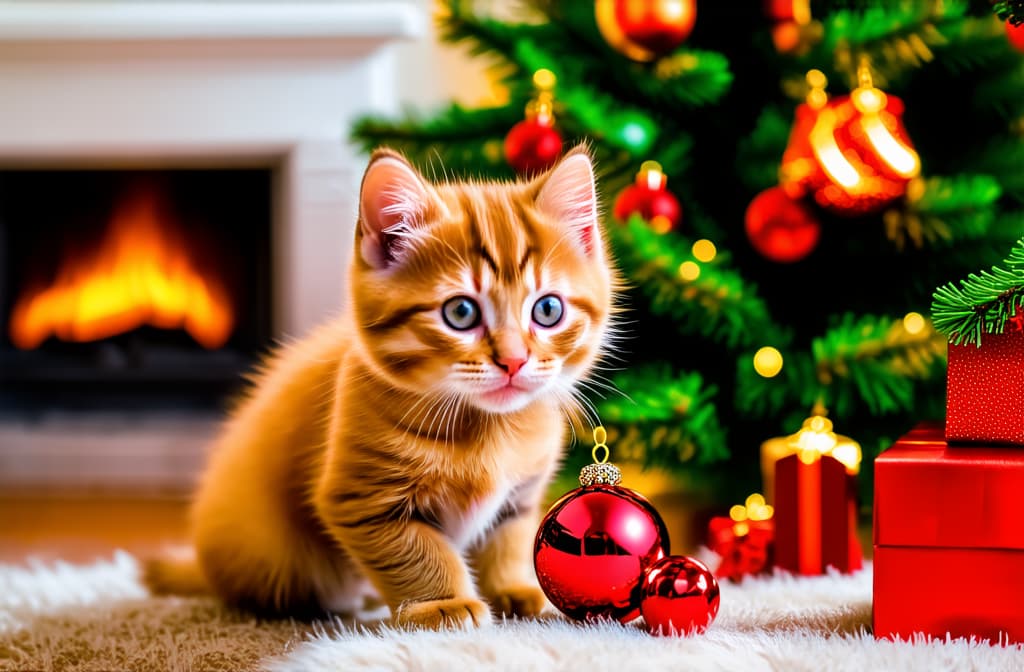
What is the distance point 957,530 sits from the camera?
712 mm

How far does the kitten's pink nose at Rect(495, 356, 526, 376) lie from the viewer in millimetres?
717

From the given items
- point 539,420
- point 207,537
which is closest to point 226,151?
point 207,537

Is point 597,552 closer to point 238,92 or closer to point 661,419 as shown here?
point 661,419

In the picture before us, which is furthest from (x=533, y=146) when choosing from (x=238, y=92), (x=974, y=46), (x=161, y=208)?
(x=161, y=208)

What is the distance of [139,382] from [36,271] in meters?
0.39

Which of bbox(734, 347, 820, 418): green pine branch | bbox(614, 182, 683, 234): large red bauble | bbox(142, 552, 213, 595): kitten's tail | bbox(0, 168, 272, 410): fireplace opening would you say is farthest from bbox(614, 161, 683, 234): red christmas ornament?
bbox(0, 168, 272, 410): fireplace opening

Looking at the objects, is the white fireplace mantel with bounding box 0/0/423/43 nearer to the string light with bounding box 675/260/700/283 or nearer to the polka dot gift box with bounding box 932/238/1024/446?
the string light with bounding box 675/260/700/283

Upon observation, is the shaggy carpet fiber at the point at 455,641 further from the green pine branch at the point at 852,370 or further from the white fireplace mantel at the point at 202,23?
the white fireplace mantel at the point at 202,23

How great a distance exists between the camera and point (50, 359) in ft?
7.68

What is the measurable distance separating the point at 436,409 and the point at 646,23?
0.64m

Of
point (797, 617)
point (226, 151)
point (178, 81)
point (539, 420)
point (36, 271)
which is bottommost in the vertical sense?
point (797, 617)

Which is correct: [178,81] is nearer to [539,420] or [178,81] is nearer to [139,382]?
[139,382]

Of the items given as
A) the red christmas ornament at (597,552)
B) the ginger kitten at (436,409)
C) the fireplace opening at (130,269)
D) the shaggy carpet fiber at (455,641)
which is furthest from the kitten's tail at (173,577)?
the fireplace opening at (130,269)

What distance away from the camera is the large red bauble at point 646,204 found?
1250mm
